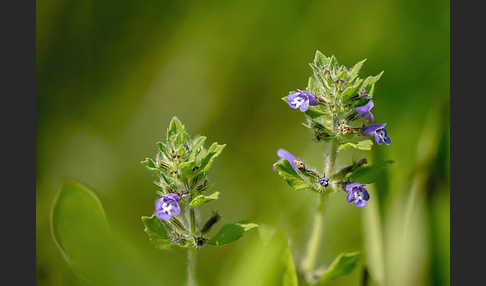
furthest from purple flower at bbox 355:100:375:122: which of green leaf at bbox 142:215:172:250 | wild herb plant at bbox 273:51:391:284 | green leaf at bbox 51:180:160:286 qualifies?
green leaf at bbox 51:180:160:286

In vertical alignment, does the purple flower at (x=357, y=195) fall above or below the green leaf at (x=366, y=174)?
below

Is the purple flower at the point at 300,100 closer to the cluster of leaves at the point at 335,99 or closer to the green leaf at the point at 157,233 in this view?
the cluster of leaves at the point at 335,99

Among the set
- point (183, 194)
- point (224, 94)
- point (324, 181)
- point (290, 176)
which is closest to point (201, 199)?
point (183, 194)

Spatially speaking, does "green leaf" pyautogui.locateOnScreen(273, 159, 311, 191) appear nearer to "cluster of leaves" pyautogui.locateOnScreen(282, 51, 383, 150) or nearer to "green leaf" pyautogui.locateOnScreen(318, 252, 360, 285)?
"cluster of leaves" pyautogui.locateOnScreen(282, 51, 383, 150)

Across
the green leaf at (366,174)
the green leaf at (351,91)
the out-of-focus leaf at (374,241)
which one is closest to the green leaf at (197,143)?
the green leaf at (351,91)

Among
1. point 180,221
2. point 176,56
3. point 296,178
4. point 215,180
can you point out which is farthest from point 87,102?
point 296,178

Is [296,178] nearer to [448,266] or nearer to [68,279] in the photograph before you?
[448,266]

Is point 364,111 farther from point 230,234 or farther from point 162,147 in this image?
point 162,147
